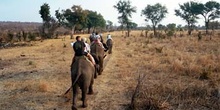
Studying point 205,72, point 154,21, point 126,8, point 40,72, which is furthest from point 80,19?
point 205,72

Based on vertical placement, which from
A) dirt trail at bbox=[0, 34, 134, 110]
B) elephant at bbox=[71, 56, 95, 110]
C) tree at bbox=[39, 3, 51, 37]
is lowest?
dirt trail at bbox=[0, 34, 134, 110]

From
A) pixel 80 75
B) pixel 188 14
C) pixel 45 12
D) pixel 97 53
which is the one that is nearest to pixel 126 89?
pixel 97 53

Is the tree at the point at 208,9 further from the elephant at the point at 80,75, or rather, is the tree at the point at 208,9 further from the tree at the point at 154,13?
the elephant at the point at 80,75

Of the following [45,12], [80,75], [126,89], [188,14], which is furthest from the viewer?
[188,14]

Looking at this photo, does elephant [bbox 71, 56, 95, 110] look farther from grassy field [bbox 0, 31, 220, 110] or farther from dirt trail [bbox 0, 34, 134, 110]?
grassy field [bbox 0, 31, 220, 110]

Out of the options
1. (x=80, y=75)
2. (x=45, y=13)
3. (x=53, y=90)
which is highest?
(x=45, y=13)

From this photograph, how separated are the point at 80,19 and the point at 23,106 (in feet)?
157

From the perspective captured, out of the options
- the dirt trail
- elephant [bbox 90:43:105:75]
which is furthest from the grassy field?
elephant [bbox 90:43:105:75]

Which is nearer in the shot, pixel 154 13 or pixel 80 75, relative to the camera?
pixel 80 75

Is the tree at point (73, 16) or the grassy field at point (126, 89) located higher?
the tree at point (73, 16)

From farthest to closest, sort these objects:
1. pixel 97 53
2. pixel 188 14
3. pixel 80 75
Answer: pixel 188 14 → pixel 97 53 → pixel 80 75

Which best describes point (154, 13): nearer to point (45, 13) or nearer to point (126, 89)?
point (45, 13)

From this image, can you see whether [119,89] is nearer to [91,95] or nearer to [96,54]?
[91,95]

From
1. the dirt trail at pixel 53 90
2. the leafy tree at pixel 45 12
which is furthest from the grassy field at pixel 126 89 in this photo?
the leafy tree at pixel 45 12
